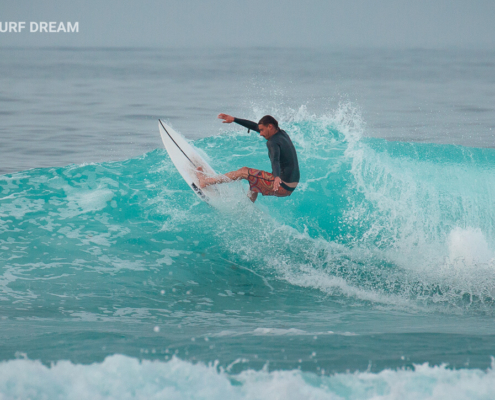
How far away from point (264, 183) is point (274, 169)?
2.16 feet

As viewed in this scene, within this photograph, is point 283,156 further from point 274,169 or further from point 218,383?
point 218,383

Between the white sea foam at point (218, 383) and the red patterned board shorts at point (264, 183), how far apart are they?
3425 millimetres

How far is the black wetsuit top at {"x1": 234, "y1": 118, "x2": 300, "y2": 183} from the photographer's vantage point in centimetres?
674

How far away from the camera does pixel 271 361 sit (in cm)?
415

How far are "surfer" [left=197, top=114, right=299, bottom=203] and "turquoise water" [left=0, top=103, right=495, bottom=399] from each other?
0.73 meters

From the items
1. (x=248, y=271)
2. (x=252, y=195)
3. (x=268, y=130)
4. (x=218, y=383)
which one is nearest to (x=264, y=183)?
(x=252, y=195)

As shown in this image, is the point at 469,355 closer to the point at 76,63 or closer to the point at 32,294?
the point at 32,294

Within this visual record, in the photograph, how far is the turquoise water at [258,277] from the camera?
3.97 metres

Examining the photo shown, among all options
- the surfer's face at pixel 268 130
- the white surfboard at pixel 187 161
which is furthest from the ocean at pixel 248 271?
the surfer's face at pixel 268 130

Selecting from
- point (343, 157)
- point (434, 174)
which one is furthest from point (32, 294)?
point (434, 174)

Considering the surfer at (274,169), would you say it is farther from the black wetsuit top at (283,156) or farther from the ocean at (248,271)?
the ocean at (248,271)

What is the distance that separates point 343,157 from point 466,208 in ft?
8.15

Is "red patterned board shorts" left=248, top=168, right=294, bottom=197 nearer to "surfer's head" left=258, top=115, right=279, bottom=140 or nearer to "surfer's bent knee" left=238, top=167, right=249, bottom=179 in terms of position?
"surfer's bent knee" left=238, top=167, right=249, bottom=179

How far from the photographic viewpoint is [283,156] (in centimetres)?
693
